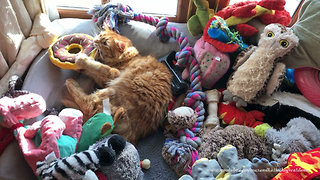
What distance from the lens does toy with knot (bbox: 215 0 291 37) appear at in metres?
1.24

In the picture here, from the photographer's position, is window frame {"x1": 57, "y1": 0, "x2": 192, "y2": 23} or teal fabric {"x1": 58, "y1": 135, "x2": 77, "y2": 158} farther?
window frame {"x1": 57, "y1": 0, "x2": 192, "y2": 23}

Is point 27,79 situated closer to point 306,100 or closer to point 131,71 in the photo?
point 131,71

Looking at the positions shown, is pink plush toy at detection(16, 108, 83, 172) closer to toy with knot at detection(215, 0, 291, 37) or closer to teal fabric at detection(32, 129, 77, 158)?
teal fabric at detection(32, 129, 77, 158)

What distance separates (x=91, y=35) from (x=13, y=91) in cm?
59

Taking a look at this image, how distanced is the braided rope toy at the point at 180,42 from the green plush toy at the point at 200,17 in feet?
0.28

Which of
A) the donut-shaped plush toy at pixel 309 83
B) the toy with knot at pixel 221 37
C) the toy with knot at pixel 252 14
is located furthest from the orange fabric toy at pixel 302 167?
the toy with knot at pixel 252 14

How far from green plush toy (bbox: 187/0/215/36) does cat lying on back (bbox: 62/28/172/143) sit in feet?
1.04

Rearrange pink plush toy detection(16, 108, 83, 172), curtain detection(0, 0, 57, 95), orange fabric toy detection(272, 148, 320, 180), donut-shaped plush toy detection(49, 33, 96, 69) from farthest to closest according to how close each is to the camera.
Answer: donut-shaped plush toy detection(49, 33, 96, 69) → curtain detection(0, 0, 57, 95) → pink plush toy detection(16, 108, 83, 172) → orange fabric toy detection(272, 148, 320, 180)

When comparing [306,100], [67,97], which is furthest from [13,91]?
[306,100]

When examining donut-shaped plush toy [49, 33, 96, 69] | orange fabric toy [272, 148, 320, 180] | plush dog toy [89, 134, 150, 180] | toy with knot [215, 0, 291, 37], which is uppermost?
toy with knot [215, 0, 291, 37]

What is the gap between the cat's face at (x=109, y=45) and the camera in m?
1.32

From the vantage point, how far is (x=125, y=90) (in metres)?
1.20

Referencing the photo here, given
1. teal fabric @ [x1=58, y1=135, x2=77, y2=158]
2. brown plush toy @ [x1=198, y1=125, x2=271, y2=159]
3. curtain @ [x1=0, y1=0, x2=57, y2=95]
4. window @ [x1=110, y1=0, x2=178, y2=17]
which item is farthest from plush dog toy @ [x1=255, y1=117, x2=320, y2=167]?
curtain @ [x1=0, y1=0, x2=57, y2=95]

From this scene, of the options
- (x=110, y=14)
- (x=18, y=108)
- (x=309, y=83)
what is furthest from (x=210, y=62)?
(x=18, y=108)
